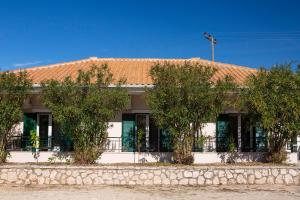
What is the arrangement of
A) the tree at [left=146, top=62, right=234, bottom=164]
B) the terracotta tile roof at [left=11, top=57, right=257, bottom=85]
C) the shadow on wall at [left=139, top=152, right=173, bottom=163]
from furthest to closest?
the terracotta tile roof at [left=11, top=57, right=257, bottom=85] → the shadow on wall at [left=139, top=152, right=173, bottom=163] → the tree at [left=146, top=62, right=234, bottom=164]

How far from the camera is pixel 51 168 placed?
1288 cm

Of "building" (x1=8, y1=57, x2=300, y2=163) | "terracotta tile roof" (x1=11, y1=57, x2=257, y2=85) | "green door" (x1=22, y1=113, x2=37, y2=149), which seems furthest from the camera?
"terracotta tile roof" (x1=11, y1=57, x2=257, y2=85)

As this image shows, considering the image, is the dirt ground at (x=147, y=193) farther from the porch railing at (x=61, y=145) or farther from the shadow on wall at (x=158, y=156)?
the porch railing at (x=61, y=145)

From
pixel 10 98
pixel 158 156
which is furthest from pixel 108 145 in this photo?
pixel 10 98

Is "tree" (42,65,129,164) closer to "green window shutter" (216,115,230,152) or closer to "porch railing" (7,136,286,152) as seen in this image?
"porch railing" (7,136,286,152)

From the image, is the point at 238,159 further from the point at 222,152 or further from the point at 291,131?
the point at 291,131

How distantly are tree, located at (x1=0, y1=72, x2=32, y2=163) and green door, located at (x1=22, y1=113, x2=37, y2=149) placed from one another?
73.2 inches

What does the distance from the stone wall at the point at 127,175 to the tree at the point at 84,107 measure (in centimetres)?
116

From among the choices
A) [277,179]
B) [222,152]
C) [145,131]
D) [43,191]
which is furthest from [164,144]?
[43,191]

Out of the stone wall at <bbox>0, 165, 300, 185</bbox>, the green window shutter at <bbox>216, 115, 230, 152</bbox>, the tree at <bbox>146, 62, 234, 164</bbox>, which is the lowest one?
the stone wall at <bbox>0, 165, 300, 185</bbox>

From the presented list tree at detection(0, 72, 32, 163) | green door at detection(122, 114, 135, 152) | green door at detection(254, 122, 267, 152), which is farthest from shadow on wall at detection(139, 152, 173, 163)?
tree at detection(0, 72, 32, 163)

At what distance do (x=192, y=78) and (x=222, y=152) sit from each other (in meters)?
4.26

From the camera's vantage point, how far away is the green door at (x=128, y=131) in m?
16.6

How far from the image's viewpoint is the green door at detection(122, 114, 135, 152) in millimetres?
16625
